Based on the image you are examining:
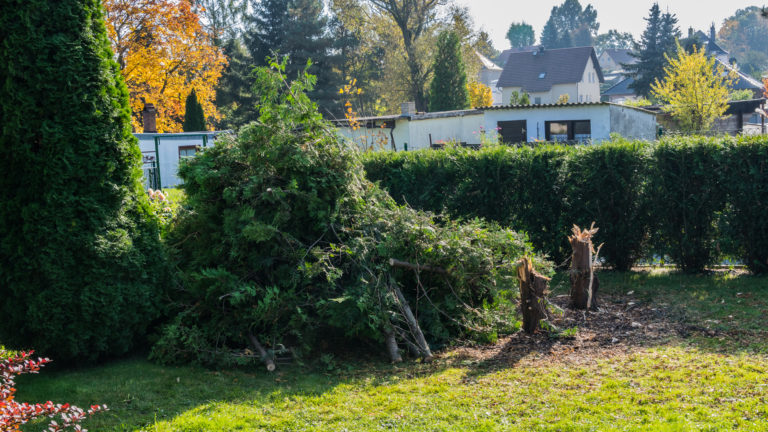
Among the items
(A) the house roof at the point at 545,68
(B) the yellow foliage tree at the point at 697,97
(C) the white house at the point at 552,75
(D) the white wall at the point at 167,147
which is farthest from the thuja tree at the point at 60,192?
(A) the house roof at the point at 545,68

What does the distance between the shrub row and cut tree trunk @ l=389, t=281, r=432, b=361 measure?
2.99m

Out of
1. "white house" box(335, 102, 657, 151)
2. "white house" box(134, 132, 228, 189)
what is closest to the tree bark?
"white house" box(335, 102, 657, 151)

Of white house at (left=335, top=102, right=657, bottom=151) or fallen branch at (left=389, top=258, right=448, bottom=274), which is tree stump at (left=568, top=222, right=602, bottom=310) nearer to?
fallen branch at (left=389, top=258, right=448, bottom=274)

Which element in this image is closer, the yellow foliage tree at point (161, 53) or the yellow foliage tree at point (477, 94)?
the yellow foliage tree at point (161, 53)

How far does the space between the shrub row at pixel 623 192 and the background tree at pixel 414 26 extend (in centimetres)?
3134

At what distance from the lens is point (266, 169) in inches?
257

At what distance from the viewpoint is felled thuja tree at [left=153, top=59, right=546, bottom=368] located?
593 cm

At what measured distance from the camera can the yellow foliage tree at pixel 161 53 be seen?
29.4 m

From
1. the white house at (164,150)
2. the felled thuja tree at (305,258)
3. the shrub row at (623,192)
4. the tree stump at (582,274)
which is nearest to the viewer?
the felled thuja tree at (305,258)

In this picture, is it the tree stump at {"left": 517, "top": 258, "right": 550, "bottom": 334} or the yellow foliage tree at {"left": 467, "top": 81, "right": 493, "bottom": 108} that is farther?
the yellow foliage tree at {"left": 467, "top": 81, "right": 493, "bottom": 108}

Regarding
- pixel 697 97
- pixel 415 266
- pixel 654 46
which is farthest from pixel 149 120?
pixel 654 46

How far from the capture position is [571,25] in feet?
399

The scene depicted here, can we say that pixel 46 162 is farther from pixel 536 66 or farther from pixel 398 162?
pixel 536 66

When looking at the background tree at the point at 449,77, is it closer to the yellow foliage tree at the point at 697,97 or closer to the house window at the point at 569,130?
the house window at the point at 569,130
